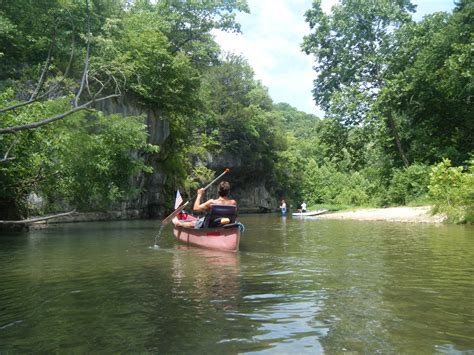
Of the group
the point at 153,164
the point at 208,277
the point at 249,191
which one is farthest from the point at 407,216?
the point at 249,191

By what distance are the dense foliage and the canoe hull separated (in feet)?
19.1

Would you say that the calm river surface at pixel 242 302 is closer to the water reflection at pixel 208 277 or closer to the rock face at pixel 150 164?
the water reflection at pixel 208 277

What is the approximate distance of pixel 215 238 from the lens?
1127 cm

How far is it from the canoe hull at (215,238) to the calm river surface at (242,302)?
21.1 inches

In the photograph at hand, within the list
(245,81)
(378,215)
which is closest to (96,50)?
(378,215)

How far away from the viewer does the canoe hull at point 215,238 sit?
420 inches

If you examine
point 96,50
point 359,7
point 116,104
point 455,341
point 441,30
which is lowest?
point 455,341

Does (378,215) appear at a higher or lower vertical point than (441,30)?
lower

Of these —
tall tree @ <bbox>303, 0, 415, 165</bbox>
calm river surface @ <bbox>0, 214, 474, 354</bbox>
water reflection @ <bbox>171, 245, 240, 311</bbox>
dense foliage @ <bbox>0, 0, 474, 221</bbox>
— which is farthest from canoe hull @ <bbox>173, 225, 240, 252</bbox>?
tall tree @ <bbox>303, 0, 415, 165</bbox>

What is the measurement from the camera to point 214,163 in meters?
46.4

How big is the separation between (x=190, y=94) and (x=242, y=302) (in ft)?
80.0

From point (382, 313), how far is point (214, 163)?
41838mm

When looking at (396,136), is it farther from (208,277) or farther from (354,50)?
(208,277)

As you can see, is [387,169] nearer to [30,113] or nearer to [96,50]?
[96,50]
